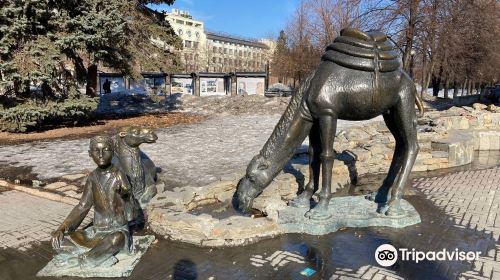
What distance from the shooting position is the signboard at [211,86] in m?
29.8

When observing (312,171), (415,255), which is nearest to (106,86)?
(312,171)

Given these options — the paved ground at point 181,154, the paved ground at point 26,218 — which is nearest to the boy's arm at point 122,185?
the paved ground at point 26,218

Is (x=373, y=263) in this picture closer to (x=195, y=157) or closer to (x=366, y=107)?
(x=366, y=107)

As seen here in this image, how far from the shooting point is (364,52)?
15.4 ft

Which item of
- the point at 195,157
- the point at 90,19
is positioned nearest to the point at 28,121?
the point at 90,19

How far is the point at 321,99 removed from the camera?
4758 millimetres

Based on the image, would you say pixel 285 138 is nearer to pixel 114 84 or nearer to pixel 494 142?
pixel 494 142

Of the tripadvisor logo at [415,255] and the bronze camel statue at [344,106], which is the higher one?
the bronze camel statue at [344,106]

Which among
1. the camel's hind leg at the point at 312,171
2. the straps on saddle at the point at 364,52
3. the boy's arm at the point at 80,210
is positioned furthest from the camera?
the camel's hind leg at the point at 312,171

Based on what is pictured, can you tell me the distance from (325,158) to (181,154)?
6.81 m

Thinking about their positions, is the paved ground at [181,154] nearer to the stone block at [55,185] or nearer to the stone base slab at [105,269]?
the stone block at [55,185]

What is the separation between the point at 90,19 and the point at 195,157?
26.3ft

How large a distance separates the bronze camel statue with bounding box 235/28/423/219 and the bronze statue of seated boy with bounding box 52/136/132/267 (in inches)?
67.8

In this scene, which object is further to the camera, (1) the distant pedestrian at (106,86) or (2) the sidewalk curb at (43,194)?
(1) the distant pedestrian at (106,86)
